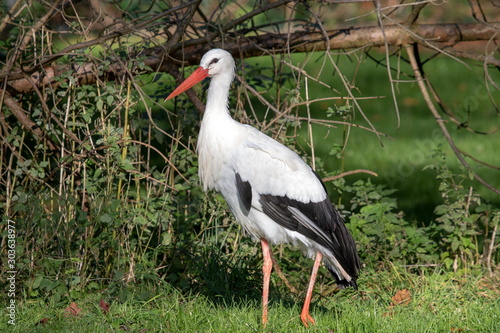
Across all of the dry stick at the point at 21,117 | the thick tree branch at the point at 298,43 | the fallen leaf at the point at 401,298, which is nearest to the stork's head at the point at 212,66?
the thick tree branch at the point at 298,43

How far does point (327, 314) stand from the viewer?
4.29 meters

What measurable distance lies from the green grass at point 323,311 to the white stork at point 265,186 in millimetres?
Result: 224

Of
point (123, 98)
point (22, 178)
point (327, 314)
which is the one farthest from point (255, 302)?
point (22, 178)

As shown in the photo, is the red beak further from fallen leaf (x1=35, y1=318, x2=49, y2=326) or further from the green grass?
fallen leaf (x1=35, y1=318, x2=49, y2=326)

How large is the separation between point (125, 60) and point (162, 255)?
1.44 metres

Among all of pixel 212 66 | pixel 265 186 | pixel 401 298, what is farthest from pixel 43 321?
pixel 401 298

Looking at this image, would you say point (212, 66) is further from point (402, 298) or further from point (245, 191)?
point (402, 298)

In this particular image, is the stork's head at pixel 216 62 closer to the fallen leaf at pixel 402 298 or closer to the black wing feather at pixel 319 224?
the black wing feather at pixel 319 224

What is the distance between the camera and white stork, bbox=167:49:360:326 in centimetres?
423

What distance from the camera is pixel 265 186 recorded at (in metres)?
4.25

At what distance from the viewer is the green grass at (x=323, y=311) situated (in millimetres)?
3951

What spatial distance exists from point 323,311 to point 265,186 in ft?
2.95

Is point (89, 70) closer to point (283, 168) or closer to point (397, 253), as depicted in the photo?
point (283, 168)

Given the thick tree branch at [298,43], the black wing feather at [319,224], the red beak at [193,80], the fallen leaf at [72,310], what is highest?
the thick tree branch at [298,43]
